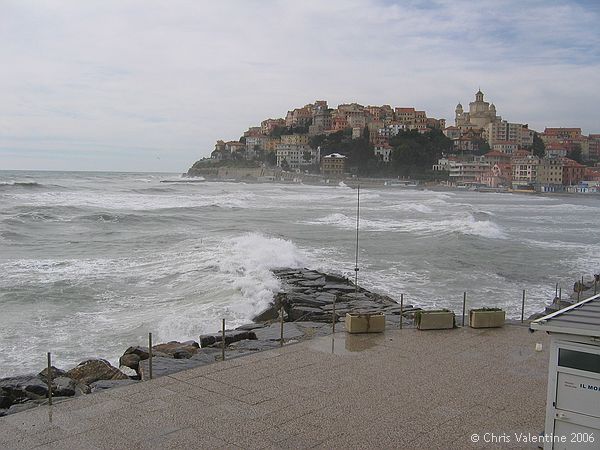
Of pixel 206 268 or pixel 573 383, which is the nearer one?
pixel 573 383

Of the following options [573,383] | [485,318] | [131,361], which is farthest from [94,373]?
[485,318]

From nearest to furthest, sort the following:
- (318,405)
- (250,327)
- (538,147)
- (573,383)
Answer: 1. (573,383)
2. (318,405)
3. (250,327)
4. (538,147)

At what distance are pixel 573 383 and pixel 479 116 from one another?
165109 mm

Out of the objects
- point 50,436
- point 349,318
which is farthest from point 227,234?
point 50,436

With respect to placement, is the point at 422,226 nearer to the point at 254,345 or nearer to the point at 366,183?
the point at 254,345

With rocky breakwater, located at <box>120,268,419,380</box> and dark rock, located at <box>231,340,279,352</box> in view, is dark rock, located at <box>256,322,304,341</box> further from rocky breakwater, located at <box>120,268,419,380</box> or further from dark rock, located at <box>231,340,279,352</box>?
dark rock, located at <box>231,340,279,352</box>

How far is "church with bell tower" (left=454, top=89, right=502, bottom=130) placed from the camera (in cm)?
15688

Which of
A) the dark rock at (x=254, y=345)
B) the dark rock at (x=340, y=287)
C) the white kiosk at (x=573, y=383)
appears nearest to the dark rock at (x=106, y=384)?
the dark rock at (x=254, y=345)

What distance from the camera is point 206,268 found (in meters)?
19.6

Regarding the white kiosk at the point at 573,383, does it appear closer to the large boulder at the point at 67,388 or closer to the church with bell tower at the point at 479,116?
the large boulder at the point at 67,388

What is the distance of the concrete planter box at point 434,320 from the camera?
34.8 ft

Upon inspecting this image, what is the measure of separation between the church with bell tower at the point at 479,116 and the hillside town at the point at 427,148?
281 mm

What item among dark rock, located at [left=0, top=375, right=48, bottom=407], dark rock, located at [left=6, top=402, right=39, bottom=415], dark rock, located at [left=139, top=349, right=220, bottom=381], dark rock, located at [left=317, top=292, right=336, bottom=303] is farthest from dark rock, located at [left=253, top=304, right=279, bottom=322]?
dark rock, located at [left=6, top=402, right=39, bottom=415]

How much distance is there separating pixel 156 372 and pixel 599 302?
19.4 feet
